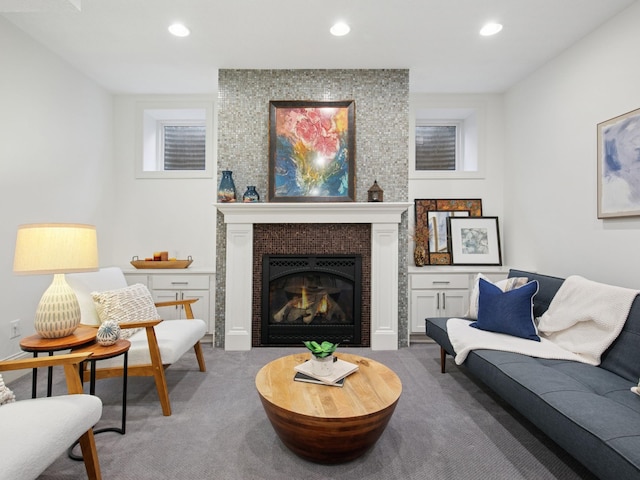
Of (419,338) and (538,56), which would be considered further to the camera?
(419,338)

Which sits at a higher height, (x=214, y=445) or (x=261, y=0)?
(x=261, y=0)

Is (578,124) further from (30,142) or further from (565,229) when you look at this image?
(30,142)

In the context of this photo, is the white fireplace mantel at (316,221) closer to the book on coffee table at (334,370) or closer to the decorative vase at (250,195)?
the decorative vase at (250,195)

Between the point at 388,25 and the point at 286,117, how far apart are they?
123 cm

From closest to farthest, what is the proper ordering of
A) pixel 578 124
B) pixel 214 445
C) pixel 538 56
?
pixel 214 445, pixel 578 124, pixel 538 56

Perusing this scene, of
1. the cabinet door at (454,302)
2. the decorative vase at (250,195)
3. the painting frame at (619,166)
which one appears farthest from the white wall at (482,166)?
the decorative vase at (250,195)

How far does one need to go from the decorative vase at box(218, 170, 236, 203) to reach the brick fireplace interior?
40 centimetres

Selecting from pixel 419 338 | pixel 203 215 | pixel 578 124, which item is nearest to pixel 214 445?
pixel 419 338

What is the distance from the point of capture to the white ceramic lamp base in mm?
1894

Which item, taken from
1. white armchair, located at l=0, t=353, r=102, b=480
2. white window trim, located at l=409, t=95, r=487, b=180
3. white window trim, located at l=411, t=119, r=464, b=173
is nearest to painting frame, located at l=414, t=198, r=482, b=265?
white window trim, located at l=409, t=95, r=487, b=180

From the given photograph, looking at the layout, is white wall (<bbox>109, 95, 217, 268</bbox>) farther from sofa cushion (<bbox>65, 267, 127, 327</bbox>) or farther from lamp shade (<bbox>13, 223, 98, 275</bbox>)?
lamp shade (<bbox>13, 223, 98, 275</bbox>)

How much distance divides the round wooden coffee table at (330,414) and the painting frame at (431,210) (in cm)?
240

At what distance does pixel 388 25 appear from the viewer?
269 cm

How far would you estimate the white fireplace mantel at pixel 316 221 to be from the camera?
3.34m
